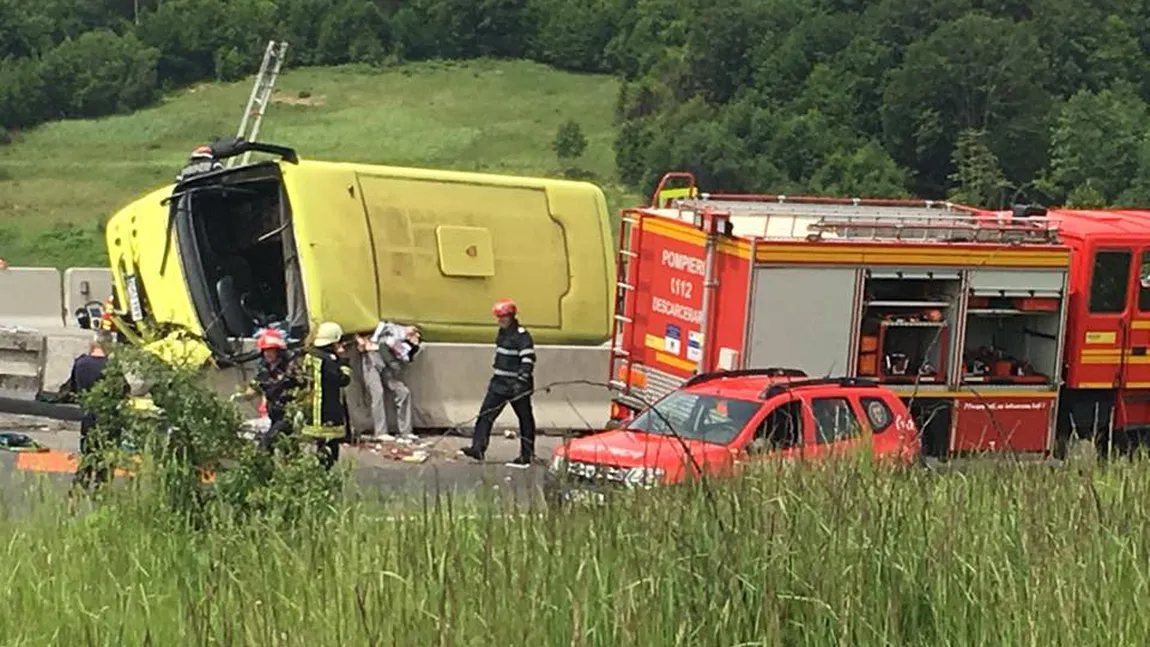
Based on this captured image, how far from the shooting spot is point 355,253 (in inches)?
702

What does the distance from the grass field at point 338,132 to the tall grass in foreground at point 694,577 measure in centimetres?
5913

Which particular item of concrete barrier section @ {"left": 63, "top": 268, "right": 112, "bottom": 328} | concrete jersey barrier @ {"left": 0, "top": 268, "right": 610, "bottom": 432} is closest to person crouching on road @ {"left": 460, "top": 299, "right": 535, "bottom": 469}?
concrete jersey barrier @ {"left": 0, "top": 268, "right": 610, "bottom": 432}

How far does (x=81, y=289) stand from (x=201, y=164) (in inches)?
253

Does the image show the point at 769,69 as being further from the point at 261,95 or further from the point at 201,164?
the point at 201,164

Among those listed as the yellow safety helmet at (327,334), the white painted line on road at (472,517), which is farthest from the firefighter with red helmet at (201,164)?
the white painted line on road at (472,517)

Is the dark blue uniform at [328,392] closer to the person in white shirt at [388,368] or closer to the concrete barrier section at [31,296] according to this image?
the person in white shirt at [388,368]

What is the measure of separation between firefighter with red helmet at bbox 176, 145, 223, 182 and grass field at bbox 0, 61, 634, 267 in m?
45.6

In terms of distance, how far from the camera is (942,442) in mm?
16438

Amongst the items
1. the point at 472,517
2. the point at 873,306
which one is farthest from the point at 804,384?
the point at 472,517

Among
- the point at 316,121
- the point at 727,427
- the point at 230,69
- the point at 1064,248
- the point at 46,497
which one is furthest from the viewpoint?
the point at 230,69

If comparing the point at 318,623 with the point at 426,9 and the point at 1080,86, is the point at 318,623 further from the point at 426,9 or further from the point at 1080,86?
the point at 426,9

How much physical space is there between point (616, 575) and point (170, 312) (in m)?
13.6

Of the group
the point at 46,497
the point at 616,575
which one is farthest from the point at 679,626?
the point at 46,497

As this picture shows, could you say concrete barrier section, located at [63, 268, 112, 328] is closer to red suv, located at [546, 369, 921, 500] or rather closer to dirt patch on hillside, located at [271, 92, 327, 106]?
red suv, located at [546, 369, 921, 500]
